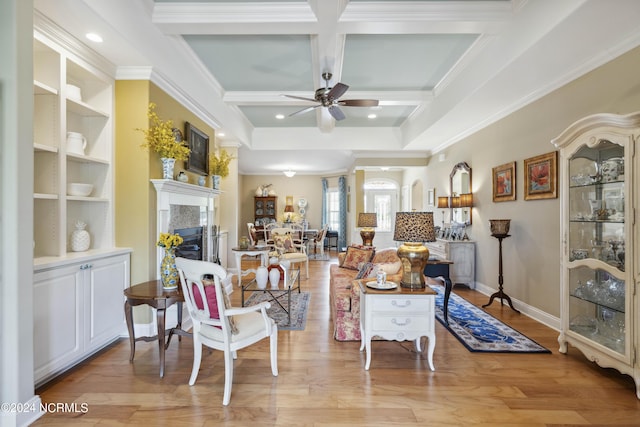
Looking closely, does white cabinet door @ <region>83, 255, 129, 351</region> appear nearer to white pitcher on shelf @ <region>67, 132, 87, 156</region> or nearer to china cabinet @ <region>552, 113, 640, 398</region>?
white pitcher on shelf @ <region>67, 132, 87, 156</region>

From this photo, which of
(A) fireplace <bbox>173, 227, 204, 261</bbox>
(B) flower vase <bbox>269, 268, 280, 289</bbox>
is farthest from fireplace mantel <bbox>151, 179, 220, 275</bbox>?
(B) flower vase <bbox>269, 268, 280, 289</bbox>

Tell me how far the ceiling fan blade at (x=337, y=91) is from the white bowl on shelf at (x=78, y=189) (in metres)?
2.70

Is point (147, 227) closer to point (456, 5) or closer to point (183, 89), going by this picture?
point (183, 89)

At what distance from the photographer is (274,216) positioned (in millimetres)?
10914

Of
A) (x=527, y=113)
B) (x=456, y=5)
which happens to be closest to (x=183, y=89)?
(x=456, y=5)

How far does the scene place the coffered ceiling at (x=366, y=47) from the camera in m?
2.54

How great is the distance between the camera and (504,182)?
4426mm

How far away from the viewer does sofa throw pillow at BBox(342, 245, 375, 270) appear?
169 inches

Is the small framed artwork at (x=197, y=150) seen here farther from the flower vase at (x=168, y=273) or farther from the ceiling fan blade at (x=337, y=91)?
the ceiling fan blade at (x=337, y=91)

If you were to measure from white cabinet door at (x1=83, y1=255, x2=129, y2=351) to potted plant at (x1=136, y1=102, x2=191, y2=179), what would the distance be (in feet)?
3.44

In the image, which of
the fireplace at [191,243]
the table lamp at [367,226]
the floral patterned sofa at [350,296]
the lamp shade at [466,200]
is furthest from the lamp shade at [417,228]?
the lamp shade at [466,200]

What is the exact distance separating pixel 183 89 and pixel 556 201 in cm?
452

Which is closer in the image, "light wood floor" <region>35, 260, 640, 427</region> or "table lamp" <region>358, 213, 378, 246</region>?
"light wood floor" <region>35, 260, 640, 427</region>

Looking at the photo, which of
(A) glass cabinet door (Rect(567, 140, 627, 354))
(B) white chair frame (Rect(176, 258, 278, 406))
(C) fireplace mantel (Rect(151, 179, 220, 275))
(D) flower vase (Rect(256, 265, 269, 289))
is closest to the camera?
(B) white chair frame (Rect(176, 258, 278, 406))
